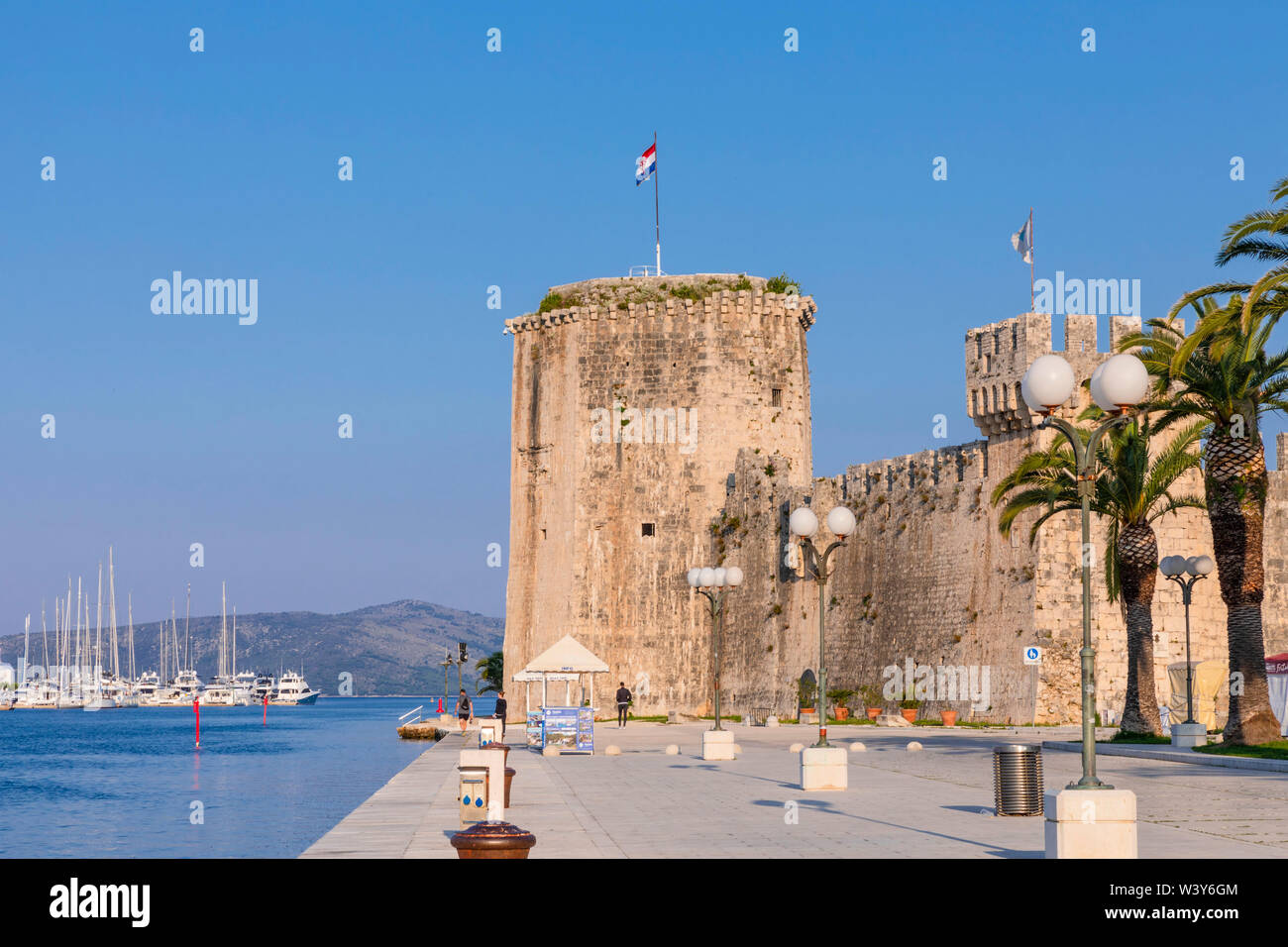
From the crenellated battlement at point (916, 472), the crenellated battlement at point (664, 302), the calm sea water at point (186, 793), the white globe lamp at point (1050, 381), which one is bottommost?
the calm sea water at point (186, 793)

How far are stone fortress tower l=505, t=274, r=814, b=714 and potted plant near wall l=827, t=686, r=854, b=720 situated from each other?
19.1ft

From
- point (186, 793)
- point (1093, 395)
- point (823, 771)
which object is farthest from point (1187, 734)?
point (186, 793)

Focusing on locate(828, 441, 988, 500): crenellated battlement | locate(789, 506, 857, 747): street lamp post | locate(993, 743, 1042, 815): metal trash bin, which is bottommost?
locate(993, 743, 1042, 815): metal trash bin

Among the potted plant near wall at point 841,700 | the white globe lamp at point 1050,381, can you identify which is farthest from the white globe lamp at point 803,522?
the potted plant near wall at point 841,700

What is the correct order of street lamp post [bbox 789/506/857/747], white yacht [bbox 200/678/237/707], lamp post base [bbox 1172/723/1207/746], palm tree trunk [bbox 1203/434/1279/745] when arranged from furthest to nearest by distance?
white yacht [bbox 200/678/237/707] → lamp post base [bbox 1172/723/1207/746] → palm tree trunk [bbox 1203/434/1279/745] → street lamp post [bbox 789/506/857/747]

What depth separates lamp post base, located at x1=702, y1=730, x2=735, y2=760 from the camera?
26.0 meters

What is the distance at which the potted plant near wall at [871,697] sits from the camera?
40.5 metres

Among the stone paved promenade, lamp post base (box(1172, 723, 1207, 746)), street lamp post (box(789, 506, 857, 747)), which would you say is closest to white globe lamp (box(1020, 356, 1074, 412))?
the stone paved promenade

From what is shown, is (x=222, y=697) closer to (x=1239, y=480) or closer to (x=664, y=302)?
(x=664, y=302)

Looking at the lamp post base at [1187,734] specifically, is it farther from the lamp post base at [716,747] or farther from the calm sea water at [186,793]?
the calm sea water at [186,793]

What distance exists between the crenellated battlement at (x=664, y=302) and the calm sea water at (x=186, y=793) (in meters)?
15.6

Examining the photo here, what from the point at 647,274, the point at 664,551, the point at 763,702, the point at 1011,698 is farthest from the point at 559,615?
the point at 1011,698

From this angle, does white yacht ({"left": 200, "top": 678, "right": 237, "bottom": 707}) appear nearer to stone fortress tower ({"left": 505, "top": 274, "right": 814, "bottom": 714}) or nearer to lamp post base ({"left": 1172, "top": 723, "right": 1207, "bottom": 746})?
stone fortress tower ({"left": 505, "top": 274, "right": 814, "bottom": 714})
